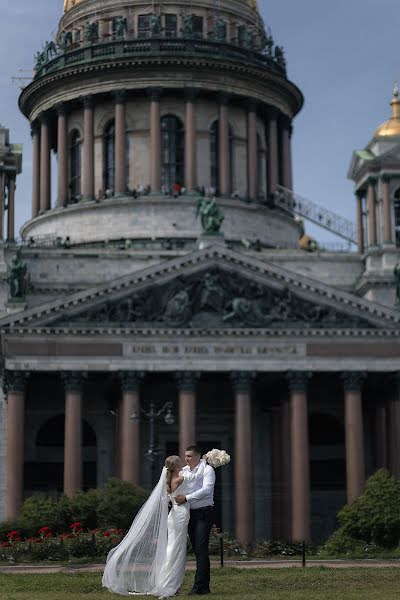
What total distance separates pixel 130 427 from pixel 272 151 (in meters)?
30.4

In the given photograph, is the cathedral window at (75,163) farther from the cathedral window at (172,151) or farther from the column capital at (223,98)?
the column capital at (223,98)

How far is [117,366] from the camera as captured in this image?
2675 inches

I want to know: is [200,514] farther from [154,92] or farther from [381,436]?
[154,92]

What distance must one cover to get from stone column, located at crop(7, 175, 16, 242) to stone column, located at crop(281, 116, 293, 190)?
21051 millimetres

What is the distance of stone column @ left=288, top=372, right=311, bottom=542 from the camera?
2633 inches

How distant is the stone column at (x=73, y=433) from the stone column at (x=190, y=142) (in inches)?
870

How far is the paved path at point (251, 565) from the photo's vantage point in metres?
37.1

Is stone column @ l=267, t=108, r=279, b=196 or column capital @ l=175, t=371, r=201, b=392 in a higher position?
stone column @ l=267, t=108, r=279, b=196

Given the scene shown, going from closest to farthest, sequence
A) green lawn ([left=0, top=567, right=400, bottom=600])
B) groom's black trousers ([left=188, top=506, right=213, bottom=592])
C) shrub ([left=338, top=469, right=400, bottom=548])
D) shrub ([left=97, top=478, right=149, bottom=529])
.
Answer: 1. groom's black trousers ([left=188, top=506, right=213, bottom=592])
2. green lawn ([left=0, top=567, right=400, bottom=600])
3. shrub ([left=338, top=469, right=400, bottom=548])
4. shrub ([left=97, top=478, right=149, bottom=529])

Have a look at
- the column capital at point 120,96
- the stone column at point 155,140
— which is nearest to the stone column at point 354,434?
the stone column at point 155,140

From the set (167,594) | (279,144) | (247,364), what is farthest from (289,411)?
(167,594)

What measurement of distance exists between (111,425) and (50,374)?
6.48m

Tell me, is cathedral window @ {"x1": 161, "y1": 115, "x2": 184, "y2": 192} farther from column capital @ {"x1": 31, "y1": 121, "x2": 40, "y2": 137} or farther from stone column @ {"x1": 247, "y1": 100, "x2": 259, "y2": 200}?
column capital @ {"x1": 31, "y1": 121, "x2": 40, "y2": 137}

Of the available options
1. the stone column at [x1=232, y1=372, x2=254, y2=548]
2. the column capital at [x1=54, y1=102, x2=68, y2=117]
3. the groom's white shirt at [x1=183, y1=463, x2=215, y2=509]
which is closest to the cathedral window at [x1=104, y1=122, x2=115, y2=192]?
the column capital at [x1=54, y1=102, x2=68, y2=117]
